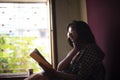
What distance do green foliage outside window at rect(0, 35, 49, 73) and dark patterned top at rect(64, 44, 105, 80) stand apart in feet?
3.67

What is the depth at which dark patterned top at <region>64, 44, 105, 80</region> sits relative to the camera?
64.2 inches

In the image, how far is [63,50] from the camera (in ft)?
9.02

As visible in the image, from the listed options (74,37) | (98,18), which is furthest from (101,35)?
(74,37)

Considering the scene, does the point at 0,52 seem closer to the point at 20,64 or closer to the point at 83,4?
the point at 20,64

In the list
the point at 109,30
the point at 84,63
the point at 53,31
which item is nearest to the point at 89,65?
the point at 84,63

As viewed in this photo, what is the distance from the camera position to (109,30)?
6.39 feet

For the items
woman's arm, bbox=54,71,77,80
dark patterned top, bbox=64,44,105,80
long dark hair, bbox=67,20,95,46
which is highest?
long dark hair, bbox=67,20,95,46

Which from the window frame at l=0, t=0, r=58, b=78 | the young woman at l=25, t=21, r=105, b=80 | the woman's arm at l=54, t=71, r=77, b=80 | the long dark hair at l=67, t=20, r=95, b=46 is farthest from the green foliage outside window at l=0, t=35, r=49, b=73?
the woman's arm at l=54, t=71, r=77, b=80

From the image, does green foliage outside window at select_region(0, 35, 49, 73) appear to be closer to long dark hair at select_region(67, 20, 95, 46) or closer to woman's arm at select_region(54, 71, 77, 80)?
long dark hair at select_region(67, 20, 95, 46)

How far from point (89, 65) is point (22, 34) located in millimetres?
1339

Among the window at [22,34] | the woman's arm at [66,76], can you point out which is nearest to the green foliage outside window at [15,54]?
the window at [22,34]

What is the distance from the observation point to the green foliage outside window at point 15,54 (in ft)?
8.83

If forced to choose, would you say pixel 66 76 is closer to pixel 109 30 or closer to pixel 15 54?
pixel 109 30

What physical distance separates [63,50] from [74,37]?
0.89 metres
